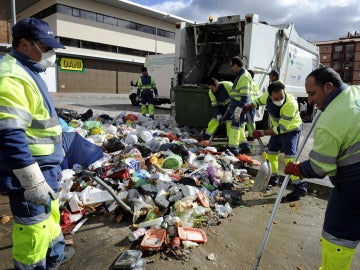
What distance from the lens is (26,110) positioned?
65.9 inches

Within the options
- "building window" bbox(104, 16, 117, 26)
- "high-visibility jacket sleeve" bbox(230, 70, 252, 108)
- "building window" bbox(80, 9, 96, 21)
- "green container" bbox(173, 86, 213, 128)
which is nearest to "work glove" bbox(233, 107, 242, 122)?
"high-visibility jacket sleeve" bbox(230, 70, 252, 108)

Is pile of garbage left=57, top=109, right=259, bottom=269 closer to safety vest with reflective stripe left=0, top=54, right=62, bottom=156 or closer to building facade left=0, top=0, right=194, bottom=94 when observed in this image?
safety vest with reflective stripe left=0, top=54, right=62, bottom=156

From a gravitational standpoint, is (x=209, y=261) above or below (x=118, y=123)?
below

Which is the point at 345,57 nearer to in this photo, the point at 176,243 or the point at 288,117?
the point at 288,117

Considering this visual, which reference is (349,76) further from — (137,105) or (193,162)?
(193,162)

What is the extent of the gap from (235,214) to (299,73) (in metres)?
6.32

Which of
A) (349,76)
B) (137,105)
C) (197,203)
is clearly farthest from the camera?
(349,76)

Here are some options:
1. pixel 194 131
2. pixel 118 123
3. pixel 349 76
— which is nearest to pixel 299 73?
pixel 194 131

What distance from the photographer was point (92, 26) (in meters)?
25.1

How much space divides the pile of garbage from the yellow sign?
1940cm

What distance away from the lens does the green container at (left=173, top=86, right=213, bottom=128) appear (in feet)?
21.9

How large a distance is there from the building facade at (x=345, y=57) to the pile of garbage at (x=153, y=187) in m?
45.7

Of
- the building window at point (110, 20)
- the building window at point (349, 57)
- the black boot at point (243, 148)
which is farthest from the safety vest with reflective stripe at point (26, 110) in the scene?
the building window at point (349, 57)

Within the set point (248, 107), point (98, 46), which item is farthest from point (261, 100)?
point (98, 46)
